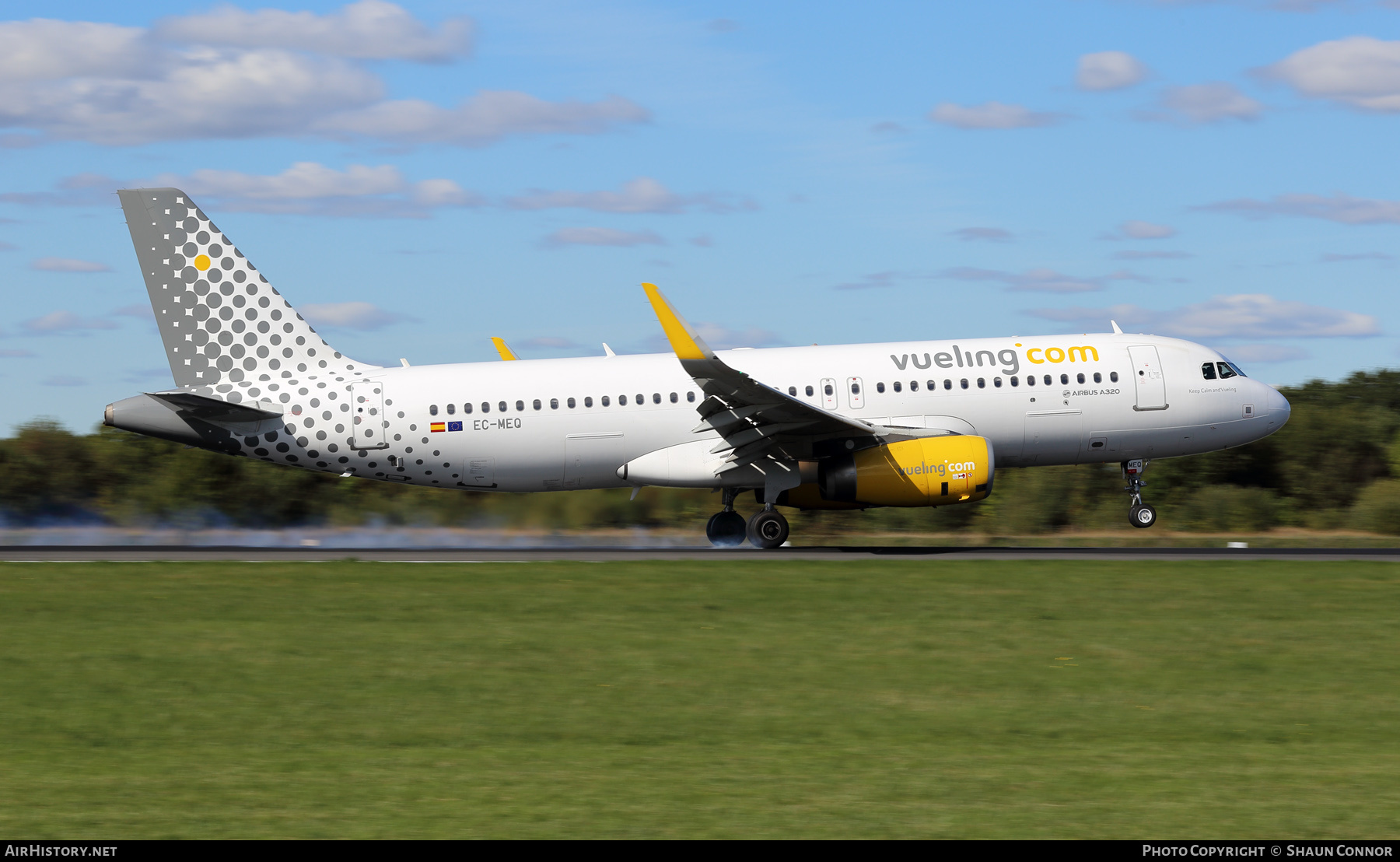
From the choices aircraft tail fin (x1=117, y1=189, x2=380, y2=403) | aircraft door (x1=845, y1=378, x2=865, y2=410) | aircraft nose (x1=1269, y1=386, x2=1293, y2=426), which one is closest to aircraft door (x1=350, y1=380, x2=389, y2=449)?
aircraft tail fin (x1=117, y1=189, x2=380, y2=403)

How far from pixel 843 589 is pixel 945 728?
327 inches

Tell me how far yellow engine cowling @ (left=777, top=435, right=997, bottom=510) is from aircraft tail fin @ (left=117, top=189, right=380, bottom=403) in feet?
34.9

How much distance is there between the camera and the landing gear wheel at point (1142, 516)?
27953mm

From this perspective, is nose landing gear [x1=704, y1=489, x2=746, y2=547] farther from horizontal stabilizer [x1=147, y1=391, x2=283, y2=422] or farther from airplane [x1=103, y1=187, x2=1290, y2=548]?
horizontal stabilizer [x1=147, y1=391, x2=283, y2=422]

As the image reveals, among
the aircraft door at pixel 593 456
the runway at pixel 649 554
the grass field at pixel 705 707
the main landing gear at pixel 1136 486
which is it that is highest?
the aircraft door at pixel 593 456

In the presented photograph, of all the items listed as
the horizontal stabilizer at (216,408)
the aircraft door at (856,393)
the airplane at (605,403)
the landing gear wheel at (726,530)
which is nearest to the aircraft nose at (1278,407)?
the airplane at (605,403)

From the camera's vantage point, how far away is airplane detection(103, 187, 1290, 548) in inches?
1078

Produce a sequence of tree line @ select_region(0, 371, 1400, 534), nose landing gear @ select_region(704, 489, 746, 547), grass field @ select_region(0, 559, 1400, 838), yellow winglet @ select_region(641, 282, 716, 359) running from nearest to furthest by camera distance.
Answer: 1. grass field @ select_region(0, 559, 1400, 838)
2. yellow winglet @ select_region(641, 282, 716, 359)
3. nose landing gear @ select_region(704, 489, 746, 547)
4. tree line @ select_region(0, 371, 1400, 534)

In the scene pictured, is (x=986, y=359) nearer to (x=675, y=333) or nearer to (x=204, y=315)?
(x=675, y=333)

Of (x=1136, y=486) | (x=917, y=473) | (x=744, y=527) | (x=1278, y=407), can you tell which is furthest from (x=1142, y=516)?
(x=744, y=527)

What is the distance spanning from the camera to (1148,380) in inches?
1109

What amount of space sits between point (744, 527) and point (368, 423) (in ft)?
26.6

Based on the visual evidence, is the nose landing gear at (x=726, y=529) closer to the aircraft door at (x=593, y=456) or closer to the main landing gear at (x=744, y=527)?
Result: the main landing gear at (x=744, y=527)

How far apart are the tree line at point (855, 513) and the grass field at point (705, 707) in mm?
13373
